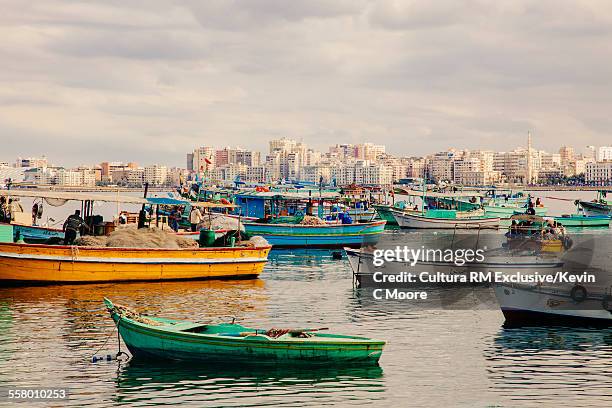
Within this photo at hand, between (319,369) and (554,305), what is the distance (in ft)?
32.7

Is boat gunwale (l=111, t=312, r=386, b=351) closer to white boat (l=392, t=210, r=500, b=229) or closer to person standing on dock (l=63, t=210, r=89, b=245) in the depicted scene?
person standing on dock (l=63, t=210, r=89, b=245)

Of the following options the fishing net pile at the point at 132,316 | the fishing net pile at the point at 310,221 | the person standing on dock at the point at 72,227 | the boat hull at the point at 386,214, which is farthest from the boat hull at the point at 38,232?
the boat hull at the point at 386,214

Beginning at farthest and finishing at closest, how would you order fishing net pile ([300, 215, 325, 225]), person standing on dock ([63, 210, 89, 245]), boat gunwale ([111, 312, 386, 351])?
fishing net pile ([300, 215, 325, 225])
person standing on dock ([63, 210, 89, 245])
boat gunwale ([111, 312, 386, 351])

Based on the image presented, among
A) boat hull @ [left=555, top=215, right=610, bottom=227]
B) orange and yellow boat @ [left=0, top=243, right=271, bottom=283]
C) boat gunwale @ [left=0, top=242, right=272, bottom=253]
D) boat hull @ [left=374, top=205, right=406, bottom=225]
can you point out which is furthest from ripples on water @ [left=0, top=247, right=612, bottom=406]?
boat hull @ [left=555, top=215, right=610, bottom=227]

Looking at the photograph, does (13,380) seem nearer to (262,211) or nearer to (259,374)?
(259,374)

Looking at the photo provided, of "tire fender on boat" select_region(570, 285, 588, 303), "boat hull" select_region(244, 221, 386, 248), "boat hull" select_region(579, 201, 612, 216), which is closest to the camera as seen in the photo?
"tire fender on boat" select_region(570, 285, 588, 303)

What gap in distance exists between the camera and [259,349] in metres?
22.0

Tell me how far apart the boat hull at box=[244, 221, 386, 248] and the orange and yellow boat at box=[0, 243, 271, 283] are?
17876 mm

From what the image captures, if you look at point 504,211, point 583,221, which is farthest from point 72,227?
point 504,211

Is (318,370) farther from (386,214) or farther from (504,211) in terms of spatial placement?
(504,211)

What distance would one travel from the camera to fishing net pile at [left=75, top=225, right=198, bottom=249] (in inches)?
1478

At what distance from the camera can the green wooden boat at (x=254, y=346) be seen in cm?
2194

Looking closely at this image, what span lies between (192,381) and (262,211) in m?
50.2

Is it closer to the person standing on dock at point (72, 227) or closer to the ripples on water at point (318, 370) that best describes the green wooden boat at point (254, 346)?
the ripples on water at point (318, 370)
